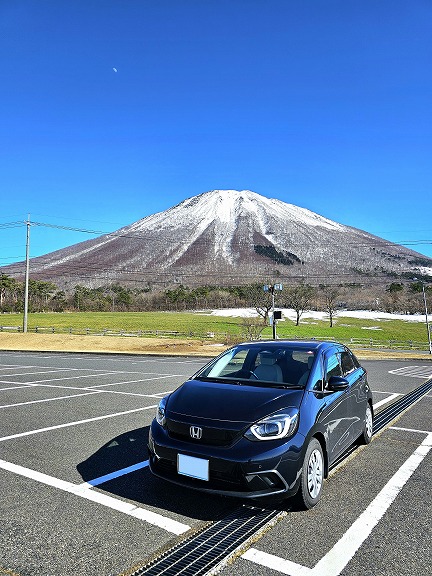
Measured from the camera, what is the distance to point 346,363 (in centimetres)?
568

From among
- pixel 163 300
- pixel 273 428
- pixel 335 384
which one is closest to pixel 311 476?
pixel 273 428

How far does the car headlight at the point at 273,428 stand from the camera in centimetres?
360

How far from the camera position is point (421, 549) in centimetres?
317

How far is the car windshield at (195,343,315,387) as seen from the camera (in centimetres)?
458

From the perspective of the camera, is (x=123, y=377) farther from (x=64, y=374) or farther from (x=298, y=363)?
(x=298, y=363)

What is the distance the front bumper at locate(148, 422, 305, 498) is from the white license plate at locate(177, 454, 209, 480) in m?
0.03

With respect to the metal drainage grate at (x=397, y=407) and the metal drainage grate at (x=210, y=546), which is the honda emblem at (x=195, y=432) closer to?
the metal drainage grate at (x=210, y=546)

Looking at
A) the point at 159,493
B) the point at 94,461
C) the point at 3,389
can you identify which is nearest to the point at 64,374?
the point at 3,389

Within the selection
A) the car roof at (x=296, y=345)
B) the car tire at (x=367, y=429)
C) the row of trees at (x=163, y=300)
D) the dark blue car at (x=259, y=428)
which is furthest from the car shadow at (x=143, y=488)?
the row of trees at (x=163, y=300)

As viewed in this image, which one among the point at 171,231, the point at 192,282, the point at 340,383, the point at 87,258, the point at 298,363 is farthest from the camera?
the point at 171,231

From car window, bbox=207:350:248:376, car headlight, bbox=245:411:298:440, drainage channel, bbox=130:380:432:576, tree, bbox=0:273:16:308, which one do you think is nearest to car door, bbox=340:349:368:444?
car window, bbox=207:350:248:376

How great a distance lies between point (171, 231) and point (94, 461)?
643 feet

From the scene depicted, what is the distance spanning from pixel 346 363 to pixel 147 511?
316 cm

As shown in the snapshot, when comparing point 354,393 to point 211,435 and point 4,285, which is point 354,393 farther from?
point 4,285
